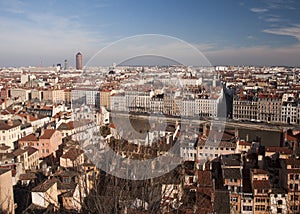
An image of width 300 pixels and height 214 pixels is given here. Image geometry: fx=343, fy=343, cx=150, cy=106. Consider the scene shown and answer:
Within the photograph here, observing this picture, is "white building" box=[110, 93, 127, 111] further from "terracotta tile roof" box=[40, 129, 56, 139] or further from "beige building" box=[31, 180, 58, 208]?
"beige building" box=[31, 180, 58, 208]

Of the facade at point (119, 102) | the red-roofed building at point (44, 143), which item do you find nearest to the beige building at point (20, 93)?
the facade at point (119, 102)

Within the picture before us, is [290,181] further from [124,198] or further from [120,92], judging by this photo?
[120,92]

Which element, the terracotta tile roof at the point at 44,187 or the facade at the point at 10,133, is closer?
the terracotta tile roof at the point at 44,187

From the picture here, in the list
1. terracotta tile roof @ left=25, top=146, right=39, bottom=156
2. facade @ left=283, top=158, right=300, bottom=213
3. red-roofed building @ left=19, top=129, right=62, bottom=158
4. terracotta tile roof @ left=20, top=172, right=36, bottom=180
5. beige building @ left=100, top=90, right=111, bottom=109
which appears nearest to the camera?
facade @ left=283, top=158, right=300, bottom=213

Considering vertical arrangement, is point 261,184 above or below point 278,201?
above

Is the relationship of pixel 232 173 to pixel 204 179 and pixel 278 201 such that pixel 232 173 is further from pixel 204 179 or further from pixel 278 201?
pixel 278 201

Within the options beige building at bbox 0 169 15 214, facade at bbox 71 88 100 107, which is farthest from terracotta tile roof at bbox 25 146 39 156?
facade at bbox 71 88 100 107

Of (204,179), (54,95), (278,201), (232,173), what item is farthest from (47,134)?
(54,95)

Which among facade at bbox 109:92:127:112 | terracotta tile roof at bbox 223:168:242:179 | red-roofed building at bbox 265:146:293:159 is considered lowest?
terracotta tile roof at bbox 223:168:242:179

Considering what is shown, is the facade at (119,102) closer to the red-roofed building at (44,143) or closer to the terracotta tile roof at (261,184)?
the red-roofed building at (44,143)
